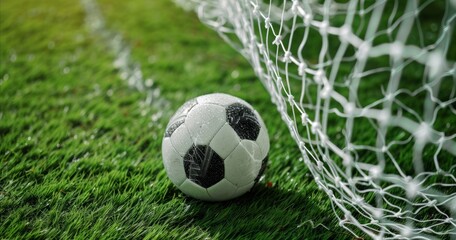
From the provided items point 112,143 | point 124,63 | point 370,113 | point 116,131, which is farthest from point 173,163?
point 124,63

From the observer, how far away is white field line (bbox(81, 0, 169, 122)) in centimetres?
304

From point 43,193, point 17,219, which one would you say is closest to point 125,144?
point 43,193

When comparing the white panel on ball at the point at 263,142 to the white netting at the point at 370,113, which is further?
the white panel on ball at the point at 263,142

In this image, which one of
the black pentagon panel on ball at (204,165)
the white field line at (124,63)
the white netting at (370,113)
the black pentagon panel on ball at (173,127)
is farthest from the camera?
the white field line at (124,63)

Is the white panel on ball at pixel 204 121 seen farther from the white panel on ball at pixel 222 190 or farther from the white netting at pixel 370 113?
the white netting at pixel 370 113

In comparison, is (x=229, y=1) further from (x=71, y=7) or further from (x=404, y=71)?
(x=71, y=7)

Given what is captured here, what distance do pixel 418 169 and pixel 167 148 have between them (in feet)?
4.41

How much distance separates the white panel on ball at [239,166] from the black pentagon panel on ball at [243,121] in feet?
0.24

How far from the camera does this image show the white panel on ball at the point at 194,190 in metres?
1.98

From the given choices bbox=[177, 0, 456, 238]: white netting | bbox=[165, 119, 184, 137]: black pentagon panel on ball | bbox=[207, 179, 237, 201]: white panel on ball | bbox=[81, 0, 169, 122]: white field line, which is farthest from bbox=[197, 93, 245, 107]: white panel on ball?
bbox=[81, 0, 169, 122]: white field line

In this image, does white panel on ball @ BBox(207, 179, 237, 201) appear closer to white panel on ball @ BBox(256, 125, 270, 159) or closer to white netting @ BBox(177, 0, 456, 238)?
white panel on ball @ BBox(256, 125, 270, 159)

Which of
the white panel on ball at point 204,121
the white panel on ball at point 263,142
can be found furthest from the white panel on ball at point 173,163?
the white panel on ball at point 263,142

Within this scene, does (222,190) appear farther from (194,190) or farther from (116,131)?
(116,131)

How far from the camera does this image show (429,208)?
2.10 m
